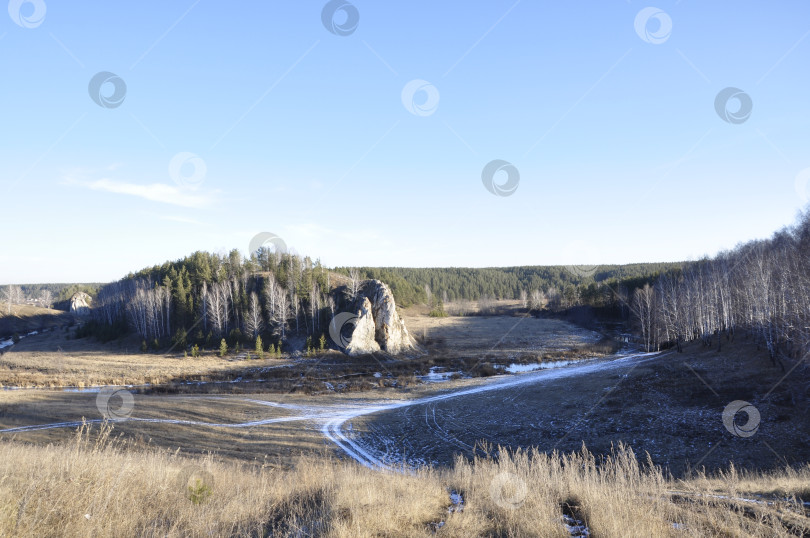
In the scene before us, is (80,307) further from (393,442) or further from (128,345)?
(393,442)

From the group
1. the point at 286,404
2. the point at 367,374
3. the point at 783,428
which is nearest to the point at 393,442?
the point at 286,404

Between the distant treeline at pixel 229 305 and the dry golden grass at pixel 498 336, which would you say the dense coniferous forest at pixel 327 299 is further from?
the dry golden grass at pixel 498 336

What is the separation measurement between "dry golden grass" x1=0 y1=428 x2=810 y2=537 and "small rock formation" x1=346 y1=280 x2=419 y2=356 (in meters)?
57.8

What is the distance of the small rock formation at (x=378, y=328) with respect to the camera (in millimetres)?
66750

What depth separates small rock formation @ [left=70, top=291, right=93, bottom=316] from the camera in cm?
14160

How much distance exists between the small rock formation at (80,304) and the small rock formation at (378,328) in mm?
120905

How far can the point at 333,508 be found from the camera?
21.2ft

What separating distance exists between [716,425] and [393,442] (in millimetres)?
16079

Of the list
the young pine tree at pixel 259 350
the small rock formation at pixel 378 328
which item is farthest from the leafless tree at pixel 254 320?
the small rock formation at pixel 378 328

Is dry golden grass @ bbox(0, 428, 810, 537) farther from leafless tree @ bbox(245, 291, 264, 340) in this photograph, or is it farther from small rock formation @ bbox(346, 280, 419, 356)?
leafless tree @ bbox(245, 291, 264, 340)

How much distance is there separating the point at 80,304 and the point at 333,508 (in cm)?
18265

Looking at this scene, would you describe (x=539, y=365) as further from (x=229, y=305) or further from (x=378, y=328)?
(x=229, y=305)

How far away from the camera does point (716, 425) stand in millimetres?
20453

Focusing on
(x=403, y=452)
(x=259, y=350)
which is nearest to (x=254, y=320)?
(x=259, y=350)
